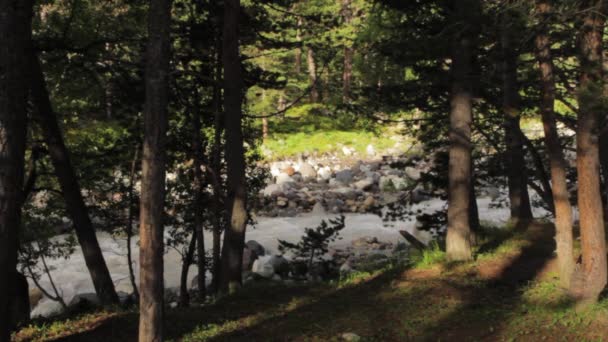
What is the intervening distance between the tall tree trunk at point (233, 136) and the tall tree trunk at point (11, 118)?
16.3ft

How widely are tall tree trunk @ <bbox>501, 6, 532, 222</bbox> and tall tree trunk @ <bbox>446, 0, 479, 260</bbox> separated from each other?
0.69 metres

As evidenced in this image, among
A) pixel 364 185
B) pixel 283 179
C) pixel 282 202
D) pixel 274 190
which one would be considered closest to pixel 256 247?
pixel 282 202

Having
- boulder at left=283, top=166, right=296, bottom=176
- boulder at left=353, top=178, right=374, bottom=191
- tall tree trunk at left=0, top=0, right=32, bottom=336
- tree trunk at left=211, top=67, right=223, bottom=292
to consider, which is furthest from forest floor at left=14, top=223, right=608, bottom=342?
boulder at left=283, top=166, right=296, bottom=176

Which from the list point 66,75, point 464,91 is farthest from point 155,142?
point 464,91

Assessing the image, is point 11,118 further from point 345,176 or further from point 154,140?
point 345,176

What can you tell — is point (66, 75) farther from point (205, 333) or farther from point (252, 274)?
point (252, 274)

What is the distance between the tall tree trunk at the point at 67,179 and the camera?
974cm

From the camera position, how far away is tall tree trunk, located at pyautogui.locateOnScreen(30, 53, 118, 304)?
974 cm

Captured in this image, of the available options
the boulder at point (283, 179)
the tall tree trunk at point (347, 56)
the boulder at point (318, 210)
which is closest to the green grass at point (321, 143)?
the tall tree trunk at point (347, 56)

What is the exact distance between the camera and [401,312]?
27.3 feet

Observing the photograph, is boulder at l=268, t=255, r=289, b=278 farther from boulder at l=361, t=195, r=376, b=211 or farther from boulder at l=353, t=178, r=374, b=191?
boulder at l=353, t=178, r=374, b=191

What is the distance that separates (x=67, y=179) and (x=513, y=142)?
923 cm

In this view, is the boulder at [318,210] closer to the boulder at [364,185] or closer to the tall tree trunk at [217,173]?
the boulder at [364,185]

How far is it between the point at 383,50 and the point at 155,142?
684cm
